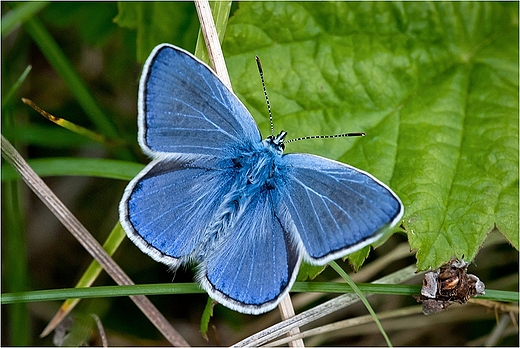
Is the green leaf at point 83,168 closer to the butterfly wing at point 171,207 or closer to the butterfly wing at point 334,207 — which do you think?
the butterfly wing at point 171,207

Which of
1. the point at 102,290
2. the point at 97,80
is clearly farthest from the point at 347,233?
the point at 97,80

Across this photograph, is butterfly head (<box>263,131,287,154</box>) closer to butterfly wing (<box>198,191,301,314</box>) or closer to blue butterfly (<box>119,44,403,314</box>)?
blue butterfly (<box>119,44,403,314</box>)

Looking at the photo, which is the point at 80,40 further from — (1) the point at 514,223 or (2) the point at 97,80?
(1) the point at 514,223

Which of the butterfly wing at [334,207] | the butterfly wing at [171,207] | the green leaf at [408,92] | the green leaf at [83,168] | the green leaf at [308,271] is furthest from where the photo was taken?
the green leaf at [83,168]

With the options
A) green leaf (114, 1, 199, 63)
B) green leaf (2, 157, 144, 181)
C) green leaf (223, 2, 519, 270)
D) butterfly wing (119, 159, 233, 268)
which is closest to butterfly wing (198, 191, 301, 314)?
butterfly wing (119, 159, 233, 268)

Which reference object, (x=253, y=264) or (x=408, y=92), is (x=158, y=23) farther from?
(x=253, y=264)

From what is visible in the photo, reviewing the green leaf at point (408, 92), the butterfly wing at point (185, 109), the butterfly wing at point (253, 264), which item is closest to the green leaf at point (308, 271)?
the butterfly wing at point (253, 264)

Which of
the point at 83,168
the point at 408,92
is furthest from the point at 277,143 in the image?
the point at 83,168
